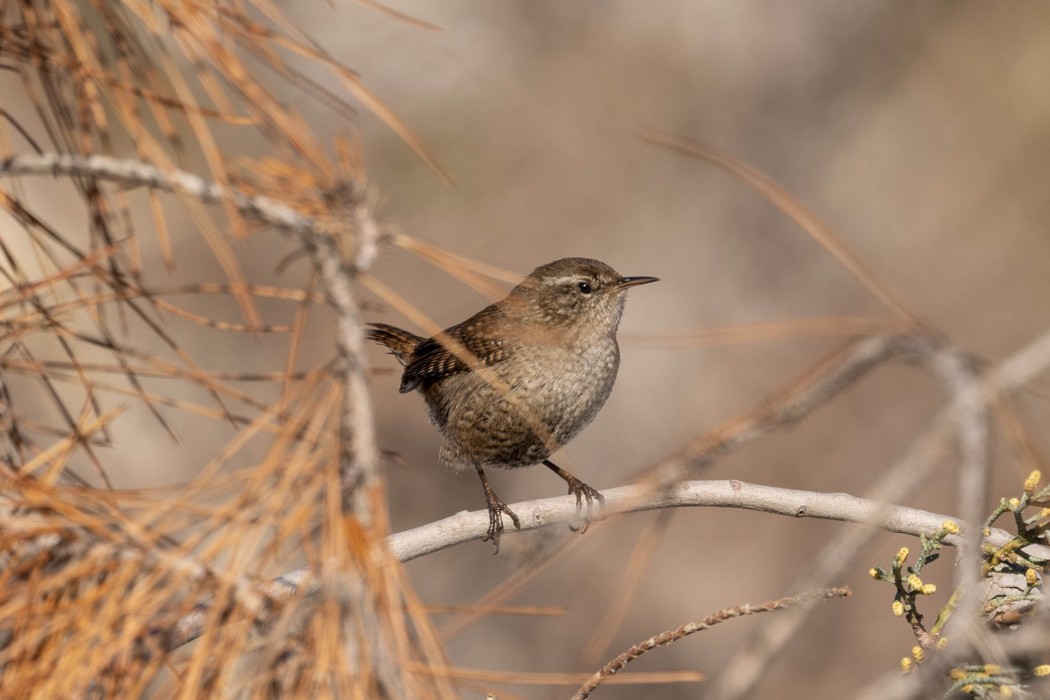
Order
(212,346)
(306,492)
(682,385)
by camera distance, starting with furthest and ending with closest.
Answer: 1. (682,385)
2. (212,346)
3. (306,492)

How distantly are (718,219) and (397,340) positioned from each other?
3735 millimetres

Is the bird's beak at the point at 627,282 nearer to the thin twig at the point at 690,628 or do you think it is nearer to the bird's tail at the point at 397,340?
the bird's tail at the point at 397,340

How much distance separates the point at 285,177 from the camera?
5.17 ft

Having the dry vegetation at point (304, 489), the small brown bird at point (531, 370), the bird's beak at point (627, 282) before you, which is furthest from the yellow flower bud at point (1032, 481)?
the bird's beak at point (627, 282)

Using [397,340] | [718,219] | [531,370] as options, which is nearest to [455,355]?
[531,370]

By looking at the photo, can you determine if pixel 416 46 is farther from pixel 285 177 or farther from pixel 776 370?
pixel 285 177

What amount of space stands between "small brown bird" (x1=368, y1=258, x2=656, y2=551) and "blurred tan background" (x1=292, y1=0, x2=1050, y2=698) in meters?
2.92

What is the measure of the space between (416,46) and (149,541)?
6.26 metres

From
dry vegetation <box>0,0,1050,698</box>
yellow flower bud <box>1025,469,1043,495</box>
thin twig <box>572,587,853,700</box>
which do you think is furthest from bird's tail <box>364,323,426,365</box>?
yellow flower bud <box>1025,469,1043,495</box>

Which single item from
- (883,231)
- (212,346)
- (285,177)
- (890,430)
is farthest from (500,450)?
Answer: (883,231)

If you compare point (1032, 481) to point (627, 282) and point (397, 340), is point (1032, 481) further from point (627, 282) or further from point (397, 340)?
point (397, 340)

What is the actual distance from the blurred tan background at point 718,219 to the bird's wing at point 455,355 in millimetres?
2731

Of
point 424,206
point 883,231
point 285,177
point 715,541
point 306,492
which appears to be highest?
point 883,231

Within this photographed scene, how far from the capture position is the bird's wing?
3527mm
